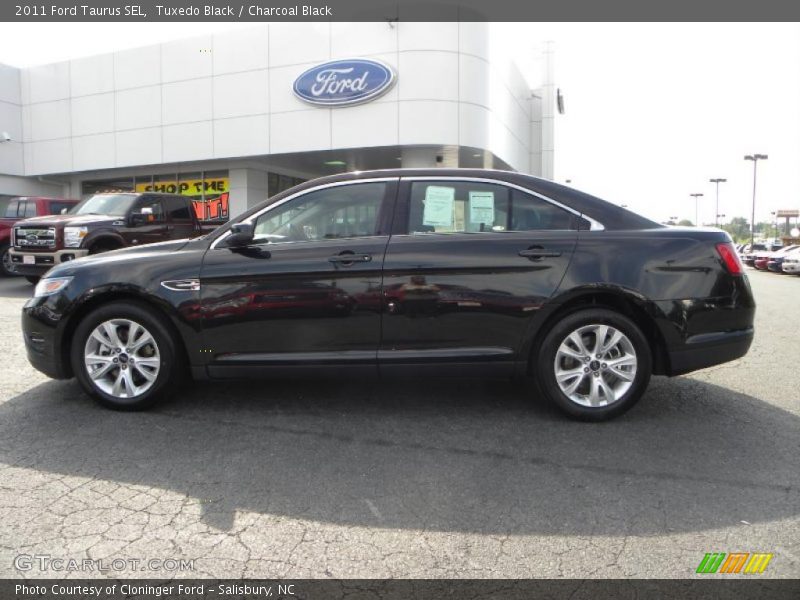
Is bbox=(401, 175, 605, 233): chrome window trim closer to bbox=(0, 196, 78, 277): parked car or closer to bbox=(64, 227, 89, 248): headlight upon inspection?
bbox=(64, 227, 89, 248): headlight

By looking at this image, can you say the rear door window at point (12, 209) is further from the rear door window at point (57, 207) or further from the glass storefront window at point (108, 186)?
the glass storefront window at point (108, 186)

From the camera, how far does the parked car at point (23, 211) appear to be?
14.0 meters

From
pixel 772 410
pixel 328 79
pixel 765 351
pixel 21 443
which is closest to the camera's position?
pixel 21 443

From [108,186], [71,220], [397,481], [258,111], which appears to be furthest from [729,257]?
[108,186]

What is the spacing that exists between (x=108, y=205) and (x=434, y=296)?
10.1m

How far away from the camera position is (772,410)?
4.49 m

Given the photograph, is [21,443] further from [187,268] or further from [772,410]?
[772,410]

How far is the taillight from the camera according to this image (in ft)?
13.8

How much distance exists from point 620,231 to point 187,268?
3.00 m

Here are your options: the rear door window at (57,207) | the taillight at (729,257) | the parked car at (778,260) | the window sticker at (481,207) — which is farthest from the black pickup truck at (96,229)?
the parked car at (778,260)

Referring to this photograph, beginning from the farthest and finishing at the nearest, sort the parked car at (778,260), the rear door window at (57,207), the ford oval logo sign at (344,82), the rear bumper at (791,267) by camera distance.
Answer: the parked car at (778,260)
the rear bumper at (791,267)
the ford oval logo sign at (344,82)
the rear door window at (57,207)

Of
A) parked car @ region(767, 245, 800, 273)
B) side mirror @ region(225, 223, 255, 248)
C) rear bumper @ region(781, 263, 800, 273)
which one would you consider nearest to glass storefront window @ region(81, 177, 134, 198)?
side mirror @ region(225, 223, 255, 248)

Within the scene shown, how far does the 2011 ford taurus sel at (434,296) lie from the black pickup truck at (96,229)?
7.64m

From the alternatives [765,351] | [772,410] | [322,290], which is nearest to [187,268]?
[322,290]
